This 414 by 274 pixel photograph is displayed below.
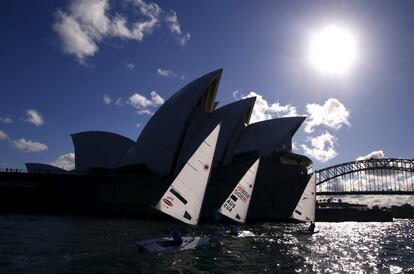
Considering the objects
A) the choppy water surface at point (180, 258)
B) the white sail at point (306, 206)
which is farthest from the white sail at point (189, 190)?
the white sail at point (306, 206)

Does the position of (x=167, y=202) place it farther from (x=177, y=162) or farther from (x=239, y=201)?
(x=177, y=162)

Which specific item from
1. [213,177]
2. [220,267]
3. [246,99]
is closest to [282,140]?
[246,99]

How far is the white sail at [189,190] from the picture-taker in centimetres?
2084

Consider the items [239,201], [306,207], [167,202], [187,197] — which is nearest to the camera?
[167,202]

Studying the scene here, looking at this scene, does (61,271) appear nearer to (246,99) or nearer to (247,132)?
(246,99)

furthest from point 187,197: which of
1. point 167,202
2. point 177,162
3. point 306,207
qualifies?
point 177,162

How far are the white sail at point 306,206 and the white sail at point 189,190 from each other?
20.6 metres

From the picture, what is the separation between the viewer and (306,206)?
43.3 metres

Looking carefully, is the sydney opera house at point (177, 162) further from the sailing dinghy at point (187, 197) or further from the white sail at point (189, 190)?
the white sail at point (189, 190)

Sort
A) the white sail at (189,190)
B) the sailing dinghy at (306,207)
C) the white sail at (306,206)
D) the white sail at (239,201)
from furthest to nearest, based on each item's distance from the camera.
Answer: the white sail at (306,206), the sailing dinghy at (306,207), the white sail at (239,201), the white sail at (189,190)

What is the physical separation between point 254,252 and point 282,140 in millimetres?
55167

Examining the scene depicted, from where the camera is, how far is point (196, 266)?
18.9 m

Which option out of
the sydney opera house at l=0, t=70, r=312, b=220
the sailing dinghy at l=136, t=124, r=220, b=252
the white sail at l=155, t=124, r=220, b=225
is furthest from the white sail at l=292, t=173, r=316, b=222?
the sydney opera house at l=0, t=70, r=312, b=220

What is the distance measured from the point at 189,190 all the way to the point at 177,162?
48040 millimetres
